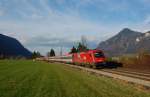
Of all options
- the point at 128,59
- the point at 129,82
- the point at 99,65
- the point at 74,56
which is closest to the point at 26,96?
the point at 129,82

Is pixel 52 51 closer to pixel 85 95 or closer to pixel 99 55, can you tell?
pixel 99 55

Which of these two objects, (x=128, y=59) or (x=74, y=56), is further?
(x=74, y=56)

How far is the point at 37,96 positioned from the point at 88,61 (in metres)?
35.3

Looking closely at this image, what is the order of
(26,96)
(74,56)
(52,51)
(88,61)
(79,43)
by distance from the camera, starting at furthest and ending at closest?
(52,51), (79,43), (74,56), (88,61), (26,96)

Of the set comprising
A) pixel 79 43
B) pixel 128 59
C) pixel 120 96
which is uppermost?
pixel 79 43

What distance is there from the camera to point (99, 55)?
44.8 meters

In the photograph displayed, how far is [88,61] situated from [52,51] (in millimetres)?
136818

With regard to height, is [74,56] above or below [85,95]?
above

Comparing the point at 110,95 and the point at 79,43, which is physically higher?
the point at 79,43

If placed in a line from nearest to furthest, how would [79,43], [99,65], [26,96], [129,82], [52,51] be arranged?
[26,96], [129,82], [99,65], [79,43], [52,51]

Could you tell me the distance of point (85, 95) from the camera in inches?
529

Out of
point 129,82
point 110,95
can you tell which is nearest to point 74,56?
point 129,82

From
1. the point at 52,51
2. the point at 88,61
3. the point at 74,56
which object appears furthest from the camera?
the point at 52,51

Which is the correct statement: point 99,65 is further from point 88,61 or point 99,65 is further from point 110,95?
point 110,95
